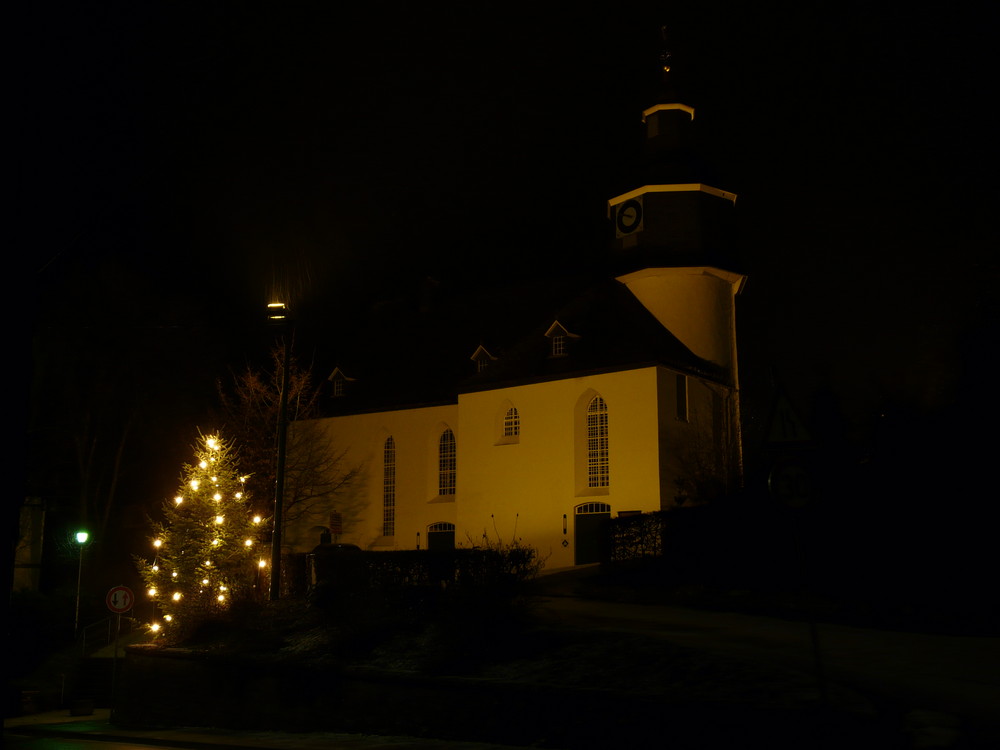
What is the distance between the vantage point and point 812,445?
873 cm

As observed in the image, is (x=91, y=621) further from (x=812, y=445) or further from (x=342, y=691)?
(x=812, y=445)

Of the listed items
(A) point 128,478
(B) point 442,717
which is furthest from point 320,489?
(B) point 442,717

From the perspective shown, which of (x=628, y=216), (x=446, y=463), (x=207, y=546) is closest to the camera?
(x=207, y=546)

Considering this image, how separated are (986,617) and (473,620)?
9.39 m

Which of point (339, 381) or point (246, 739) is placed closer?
point (246, 739)

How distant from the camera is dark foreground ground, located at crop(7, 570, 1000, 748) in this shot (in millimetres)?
8766

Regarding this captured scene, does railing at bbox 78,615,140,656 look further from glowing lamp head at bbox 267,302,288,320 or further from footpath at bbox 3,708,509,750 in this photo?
glowing lamp head at bbox 267,302,288,320

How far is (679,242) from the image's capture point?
118 ft

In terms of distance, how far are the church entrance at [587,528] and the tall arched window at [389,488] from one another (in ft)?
34.2

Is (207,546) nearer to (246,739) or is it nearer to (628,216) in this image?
(246,739)

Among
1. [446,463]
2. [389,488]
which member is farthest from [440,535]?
[389,488]

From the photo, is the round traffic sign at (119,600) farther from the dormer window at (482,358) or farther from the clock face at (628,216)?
the clock face at (628,216)

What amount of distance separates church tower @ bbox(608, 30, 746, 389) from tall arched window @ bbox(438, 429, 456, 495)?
9703mm

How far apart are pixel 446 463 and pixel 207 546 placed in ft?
66.5
